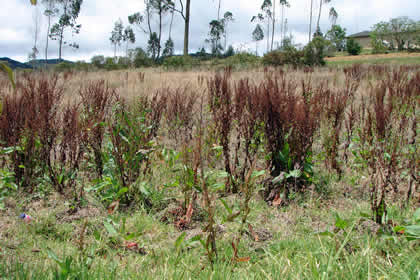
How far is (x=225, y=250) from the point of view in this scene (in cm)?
171

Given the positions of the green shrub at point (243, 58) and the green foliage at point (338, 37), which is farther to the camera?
the green foliage at point (338, 37)

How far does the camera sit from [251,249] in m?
1.81

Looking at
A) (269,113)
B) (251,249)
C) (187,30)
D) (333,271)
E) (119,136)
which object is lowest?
(251,249)

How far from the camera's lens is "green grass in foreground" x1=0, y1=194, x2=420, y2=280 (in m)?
1.37

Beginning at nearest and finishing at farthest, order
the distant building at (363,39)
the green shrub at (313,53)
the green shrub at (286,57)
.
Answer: the green shrub at (286,57), the green shrub at (313,53), the distant building at (363,39)

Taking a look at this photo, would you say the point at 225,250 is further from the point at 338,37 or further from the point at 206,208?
the point at 338,37

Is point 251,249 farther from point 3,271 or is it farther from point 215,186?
point 3,271

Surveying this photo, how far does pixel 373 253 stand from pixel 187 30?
1032 inches

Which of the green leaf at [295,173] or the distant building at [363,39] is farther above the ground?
the distant building at [363,39]

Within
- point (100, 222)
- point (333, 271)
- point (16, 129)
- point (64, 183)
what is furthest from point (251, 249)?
point (16, 129)

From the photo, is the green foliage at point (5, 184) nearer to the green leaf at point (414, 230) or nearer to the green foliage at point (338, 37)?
the green leaf at point (414, 230)

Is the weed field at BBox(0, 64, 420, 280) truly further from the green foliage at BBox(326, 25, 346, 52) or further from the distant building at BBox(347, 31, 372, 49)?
the distant building at BBox(347, 31, 372, 49)

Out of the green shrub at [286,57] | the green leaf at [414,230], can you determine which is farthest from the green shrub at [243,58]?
the green leaf at [414,230]

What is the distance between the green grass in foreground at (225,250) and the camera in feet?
4.50
